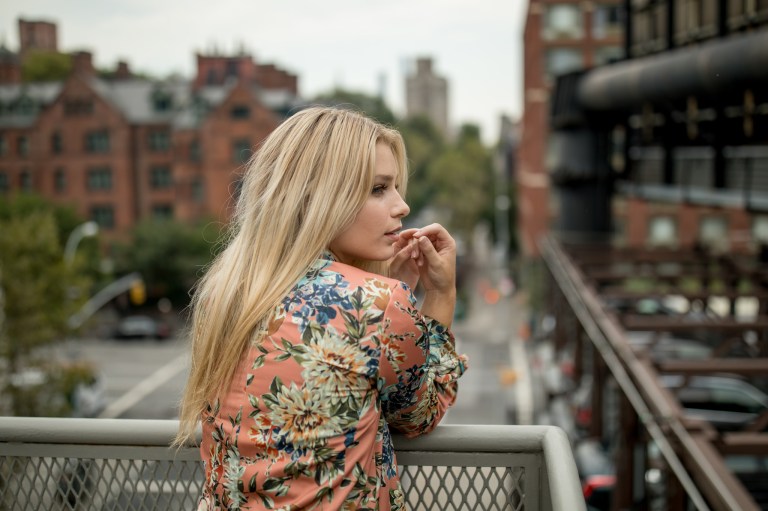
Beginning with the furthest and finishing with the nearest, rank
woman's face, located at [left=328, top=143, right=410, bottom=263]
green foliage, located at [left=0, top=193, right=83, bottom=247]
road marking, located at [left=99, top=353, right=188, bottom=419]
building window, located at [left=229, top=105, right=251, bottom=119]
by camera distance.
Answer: building window, located at [left=229, top=105, right=251, bottom=119]
green foliage, located at [left=0, top=193, right=83, bottom=247]
road marking, located at [left=99, top=353, right=188, bottom=419]
woman's face, located at [left=328, top=143, right=410, bottom=263]

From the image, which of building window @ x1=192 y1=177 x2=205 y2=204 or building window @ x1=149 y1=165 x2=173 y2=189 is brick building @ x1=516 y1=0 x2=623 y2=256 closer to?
building window @ x1=192 y1=177 x2=205 y2=204

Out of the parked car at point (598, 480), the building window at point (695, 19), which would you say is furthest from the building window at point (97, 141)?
the parked car at point (598, 480)

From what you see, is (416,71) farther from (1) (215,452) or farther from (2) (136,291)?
(1) (215,452)

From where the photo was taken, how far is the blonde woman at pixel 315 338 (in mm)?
2346

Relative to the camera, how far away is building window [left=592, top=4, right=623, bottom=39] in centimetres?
5222

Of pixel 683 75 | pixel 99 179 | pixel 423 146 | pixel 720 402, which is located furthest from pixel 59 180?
Result: pixel 423 146

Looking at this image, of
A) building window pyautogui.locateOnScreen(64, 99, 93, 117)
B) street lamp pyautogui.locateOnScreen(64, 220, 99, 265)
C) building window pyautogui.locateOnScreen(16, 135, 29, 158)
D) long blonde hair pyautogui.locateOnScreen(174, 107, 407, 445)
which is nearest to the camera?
long blonde hair pyautogui.locateOnScreen(174, 107, 407, 445)

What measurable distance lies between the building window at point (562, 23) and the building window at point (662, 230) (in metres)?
11.5

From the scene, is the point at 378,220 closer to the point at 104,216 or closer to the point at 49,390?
the point at 49,390

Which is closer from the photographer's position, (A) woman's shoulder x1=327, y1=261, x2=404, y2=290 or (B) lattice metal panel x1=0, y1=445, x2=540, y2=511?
(A) woman's shoulder x1=327, y1=261, x2=404, y2=290

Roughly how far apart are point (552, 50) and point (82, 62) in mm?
27029

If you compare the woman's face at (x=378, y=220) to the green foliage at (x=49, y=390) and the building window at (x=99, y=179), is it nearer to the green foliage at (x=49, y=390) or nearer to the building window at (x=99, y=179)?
the green foliage at (x=49, y=390)

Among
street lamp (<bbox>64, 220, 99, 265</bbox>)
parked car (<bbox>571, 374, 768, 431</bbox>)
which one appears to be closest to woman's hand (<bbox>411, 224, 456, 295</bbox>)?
parked car (<bbox>571, 374, 768, 431</bbox>)

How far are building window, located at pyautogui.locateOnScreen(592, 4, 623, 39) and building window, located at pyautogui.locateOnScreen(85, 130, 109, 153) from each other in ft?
93.7
